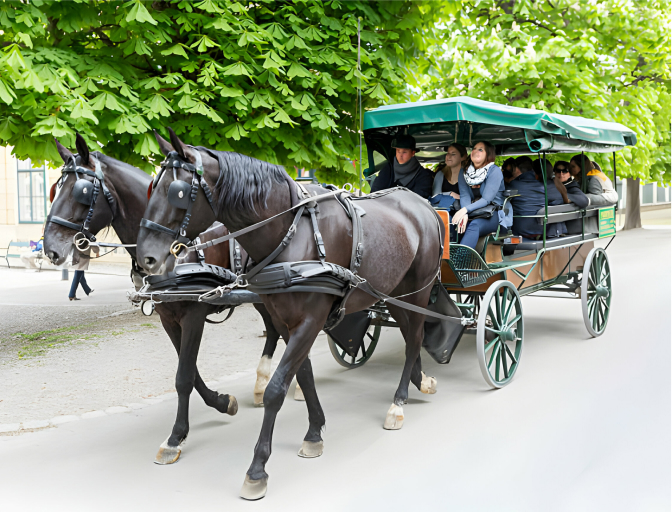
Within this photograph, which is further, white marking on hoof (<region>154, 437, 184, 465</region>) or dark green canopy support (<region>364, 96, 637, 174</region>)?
dark green canopy support (<region>364, 96, 637, 174</region>)

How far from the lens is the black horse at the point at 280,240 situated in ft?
11.6

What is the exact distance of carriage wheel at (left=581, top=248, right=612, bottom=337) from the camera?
779 cm

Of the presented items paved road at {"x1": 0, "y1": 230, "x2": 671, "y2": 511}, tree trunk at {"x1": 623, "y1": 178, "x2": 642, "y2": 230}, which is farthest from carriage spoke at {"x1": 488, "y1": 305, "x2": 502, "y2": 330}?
tree trunk at {"x1": 623, "y1": 178, "x2": 642, "y2": 230}

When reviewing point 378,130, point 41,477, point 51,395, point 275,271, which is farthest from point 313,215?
point 51,395

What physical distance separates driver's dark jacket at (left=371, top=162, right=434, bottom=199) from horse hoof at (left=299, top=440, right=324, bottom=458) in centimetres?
315

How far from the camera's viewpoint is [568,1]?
13953 mm

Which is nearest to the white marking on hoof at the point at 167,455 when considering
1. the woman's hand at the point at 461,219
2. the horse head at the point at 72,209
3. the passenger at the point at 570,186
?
the horse head at the point at 72,209

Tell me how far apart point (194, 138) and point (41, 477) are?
5.24 m

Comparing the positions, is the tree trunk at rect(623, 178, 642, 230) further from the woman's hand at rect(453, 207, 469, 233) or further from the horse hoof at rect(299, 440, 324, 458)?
the horse hoof at rect(299, 440, 324, 458)

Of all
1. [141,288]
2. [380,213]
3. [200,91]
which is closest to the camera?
[141,288]

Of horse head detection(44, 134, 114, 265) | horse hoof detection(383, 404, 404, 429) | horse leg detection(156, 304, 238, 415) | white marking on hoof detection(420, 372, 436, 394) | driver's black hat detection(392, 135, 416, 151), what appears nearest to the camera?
horse head detection(44, 134, 114, 265)

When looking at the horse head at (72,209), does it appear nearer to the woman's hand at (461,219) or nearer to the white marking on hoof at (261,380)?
the white marking on hoof at (261,380)

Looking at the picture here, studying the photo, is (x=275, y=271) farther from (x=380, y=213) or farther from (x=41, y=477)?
(x=41, y=477)

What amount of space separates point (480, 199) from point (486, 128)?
4.87ft
